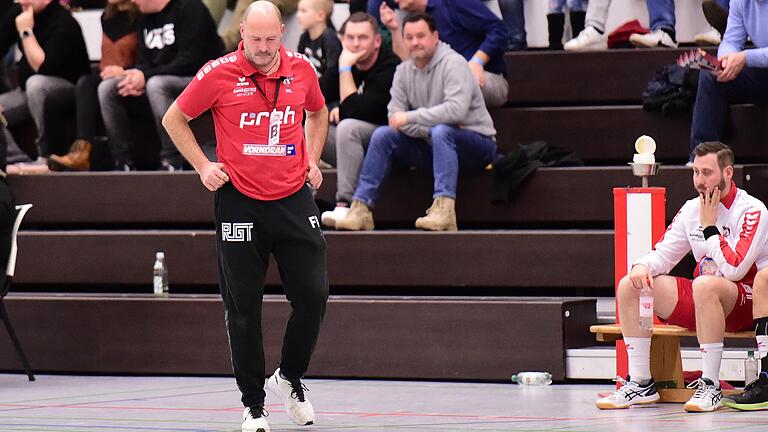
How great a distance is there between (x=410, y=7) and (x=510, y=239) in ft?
5.85

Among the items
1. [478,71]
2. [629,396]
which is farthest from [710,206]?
[478,71]

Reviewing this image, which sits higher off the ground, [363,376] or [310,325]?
[310,325]

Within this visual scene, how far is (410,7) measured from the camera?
8.52 m

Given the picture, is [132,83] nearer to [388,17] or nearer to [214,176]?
[388,17]

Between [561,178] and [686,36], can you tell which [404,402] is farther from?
[686,36]

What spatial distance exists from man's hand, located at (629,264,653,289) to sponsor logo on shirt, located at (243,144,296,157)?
1574mm

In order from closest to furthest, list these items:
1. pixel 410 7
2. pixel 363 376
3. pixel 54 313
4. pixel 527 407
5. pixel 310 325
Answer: pixel 310 325 → pixel 527 407 → pixel 363 376 → pixel 54 313 → pixel 410 7

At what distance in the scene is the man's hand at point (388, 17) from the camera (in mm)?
8758

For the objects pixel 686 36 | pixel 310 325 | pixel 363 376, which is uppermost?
pixel 686 36

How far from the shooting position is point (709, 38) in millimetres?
8789

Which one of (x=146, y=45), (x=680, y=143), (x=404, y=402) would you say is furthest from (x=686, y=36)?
(x=404, y=402)

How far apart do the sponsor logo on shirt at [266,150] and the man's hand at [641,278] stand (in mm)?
1574

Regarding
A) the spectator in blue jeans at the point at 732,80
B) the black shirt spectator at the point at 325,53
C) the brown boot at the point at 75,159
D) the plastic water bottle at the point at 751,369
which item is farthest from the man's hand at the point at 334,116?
the plastic water bottle at the point at 751,369

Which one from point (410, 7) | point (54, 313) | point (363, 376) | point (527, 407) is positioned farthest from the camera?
point (410, 7)
